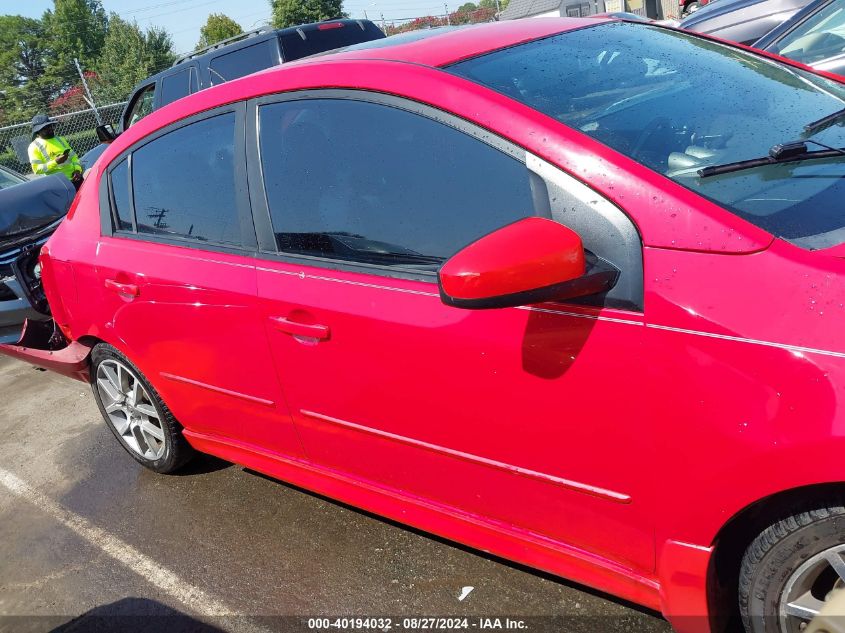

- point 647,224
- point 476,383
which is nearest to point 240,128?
point 476,383

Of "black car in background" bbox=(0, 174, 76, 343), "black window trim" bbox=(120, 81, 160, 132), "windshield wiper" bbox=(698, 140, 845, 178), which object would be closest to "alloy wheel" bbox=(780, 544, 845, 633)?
"windshield wiper" bbox=(698, 140, 845, 178)

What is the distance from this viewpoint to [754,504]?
182cm

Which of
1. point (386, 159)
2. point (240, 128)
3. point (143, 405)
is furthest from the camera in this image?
point (143, 405)

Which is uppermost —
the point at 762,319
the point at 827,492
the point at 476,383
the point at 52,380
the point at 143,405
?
the point at 762,319

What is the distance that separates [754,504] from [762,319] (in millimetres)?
429

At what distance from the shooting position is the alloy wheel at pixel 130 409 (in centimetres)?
374

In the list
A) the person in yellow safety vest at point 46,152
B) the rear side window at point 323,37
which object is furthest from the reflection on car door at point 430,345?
the person in yellow safety vest at point 46,152

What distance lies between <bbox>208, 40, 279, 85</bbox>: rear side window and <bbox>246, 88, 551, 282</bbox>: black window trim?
6.29m

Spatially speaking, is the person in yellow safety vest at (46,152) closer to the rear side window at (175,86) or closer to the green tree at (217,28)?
the rear side window at (175,86)

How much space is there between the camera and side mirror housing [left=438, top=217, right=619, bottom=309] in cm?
178

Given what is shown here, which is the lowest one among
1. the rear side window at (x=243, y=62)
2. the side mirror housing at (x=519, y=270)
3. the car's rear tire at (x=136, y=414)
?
the car's rear tire at (x=136, y=414)

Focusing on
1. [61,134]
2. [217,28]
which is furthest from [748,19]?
[217,28]

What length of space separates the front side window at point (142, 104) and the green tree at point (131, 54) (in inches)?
1828

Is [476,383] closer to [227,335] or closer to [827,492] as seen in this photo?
[827,492]
